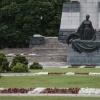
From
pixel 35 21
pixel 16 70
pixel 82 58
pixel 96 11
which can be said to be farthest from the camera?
pixel 35 21

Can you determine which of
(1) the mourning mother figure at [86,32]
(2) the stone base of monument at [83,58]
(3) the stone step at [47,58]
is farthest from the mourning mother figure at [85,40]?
(3) the stone step at [47,58]

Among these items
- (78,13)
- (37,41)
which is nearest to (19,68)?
(37,41)

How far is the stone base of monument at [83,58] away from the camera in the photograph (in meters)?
30.5

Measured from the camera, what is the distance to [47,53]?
119ft

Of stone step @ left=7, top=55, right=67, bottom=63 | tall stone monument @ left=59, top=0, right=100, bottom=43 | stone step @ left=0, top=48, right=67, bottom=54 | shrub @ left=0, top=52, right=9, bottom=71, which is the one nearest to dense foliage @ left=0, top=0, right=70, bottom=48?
tall stone monument @ left=59, top=0, right=100, bottom=43

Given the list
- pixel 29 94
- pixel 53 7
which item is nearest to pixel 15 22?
pixel 53 7

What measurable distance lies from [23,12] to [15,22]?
58.9 inches

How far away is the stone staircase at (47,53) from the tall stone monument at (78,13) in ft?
6.68

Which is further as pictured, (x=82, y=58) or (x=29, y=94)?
Result: (x=82, y=58)

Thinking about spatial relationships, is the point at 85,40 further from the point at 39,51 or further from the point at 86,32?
the point at 39,51

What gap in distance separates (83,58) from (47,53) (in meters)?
6.01

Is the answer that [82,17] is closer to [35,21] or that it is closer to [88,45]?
[35,21]

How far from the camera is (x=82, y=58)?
30.8 m

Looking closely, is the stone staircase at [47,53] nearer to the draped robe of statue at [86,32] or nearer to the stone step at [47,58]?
the stone step at [47,58]
